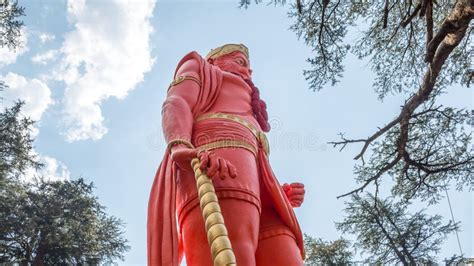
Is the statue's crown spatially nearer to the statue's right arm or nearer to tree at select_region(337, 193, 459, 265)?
the statue's right arm

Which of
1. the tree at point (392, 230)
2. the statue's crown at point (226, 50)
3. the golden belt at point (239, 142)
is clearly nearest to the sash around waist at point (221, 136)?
the golden belt at point (239, 142)

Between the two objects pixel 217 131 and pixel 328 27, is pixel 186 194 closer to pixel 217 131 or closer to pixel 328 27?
pixel 217 131

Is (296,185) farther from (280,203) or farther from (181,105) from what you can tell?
(181,105)

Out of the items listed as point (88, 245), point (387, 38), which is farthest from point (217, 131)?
point (88, 245)

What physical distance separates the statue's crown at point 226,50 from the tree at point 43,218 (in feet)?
31.6

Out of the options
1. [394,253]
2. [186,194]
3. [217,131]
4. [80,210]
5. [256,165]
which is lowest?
[186,194]

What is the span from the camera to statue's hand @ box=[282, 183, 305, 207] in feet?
10.4

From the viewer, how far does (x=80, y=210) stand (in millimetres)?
13719

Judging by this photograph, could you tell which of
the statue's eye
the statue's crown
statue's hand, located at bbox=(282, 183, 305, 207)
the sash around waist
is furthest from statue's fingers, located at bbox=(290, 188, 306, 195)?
the statue's crown

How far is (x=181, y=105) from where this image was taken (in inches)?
111

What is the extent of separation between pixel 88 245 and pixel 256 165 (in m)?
11.6

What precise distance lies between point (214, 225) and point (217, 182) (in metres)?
0.58

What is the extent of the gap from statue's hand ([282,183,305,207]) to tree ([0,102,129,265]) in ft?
34.5

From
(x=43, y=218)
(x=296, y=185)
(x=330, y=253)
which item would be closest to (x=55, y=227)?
(x=43, y=218)
